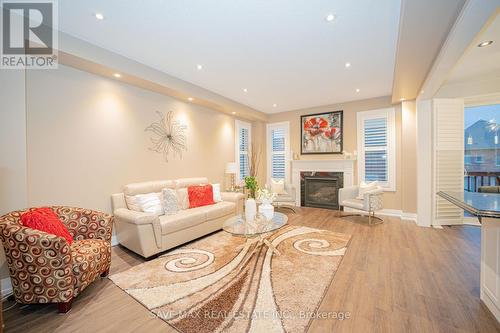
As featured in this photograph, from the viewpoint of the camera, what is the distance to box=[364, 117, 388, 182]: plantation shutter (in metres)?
4.97

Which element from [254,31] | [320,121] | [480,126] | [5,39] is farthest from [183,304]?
[480,126]

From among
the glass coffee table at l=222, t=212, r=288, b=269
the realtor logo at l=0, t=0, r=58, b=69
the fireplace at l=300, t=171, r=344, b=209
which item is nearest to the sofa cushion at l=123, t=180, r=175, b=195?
the glass coffee table at l=222, t=212, r=288, b=269

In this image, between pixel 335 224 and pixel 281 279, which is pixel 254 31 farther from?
pixel 335 224

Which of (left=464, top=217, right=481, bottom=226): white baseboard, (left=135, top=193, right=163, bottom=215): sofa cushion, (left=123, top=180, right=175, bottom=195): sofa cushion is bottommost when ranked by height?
(left=464, top=217, right=481, bottom=226): white baseboard

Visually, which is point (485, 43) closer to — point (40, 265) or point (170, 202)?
point (170, 202)

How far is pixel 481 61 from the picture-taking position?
3.22m

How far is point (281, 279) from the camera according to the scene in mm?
2281

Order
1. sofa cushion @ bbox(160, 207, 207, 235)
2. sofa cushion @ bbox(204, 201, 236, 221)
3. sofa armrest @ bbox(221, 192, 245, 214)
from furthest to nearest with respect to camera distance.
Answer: sofa armrest @ bbox(221, 192, 245, 214) < sofa cushion @ bbox(204, 201, 236, 221) < sofa cushion @ bbox(160, 207, 207, 235)

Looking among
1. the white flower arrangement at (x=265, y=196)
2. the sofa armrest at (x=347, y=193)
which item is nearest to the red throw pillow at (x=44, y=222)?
the white flower arrangement at (x=265, y=196)

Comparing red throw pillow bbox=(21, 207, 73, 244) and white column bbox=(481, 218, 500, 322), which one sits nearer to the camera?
white column bbox=(481, 218, 500, 322)

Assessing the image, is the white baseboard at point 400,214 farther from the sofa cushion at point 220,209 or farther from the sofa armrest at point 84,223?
the sofa armrest at point 84,223

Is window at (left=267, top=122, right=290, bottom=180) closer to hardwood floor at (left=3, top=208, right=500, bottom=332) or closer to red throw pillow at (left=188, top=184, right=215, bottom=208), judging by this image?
red throw pillow at (left=188, top=184, right=215, bottom=208)

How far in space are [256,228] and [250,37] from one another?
7.93 feet

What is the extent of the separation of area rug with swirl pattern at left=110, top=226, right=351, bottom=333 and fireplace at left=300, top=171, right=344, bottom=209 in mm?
2349
